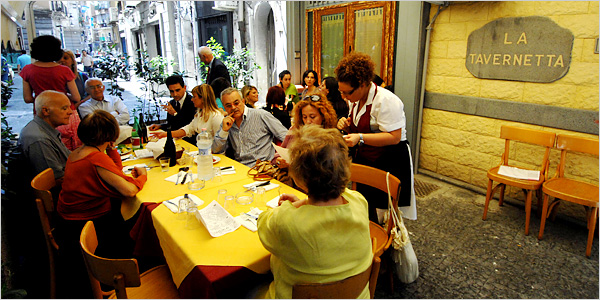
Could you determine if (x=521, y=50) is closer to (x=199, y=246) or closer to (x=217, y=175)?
(x=217, y=175)

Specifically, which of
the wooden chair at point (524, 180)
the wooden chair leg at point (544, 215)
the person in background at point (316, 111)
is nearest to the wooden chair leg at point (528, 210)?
the wooden chair at point (524, 180)

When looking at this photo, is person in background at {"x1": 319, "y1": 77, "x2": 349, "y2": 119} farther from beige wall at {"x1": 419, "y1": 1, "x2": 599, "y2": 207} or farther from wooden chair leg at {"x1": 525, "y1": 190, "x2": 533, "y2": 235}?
wooden chair leg at {"x1": 525, "y1": 190, "x2": 533, "y2": 235}

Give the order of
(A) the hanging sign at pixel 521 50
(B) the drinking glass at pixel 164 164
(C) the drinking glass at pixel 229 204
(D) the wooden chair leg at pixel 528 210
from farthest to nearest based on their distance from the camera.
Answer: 1. (A) the hanging sign at pixel 521 50
2. (D) the wooden chair leg at pixel 528 210
3. (B) the drinking glass at pixel 164 164
4. (C) the drinking glass at pixel 229 204

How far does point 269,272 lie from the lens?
5.37 ft

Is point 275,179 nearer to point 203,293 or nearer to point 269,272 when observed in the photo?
point 269,272

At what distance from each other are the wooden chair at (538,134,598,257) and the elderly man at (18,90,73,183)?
4.33 metres

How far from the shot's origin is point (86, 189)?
7.38ft

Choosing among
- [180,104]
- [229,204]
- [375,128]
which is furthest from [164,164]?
[180,104]

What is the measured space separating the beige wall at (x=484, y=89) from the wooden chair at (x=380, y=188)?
8.11ft

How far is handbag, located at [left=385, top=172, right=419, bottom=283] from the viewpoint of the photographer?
7.50ft

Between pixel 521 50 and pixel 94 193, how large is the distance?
4330mm

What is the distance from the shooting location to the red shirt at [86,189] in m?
2.21

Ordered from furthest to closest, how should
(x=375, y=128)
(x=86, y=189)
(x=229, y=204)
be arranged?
(x=375, y=128)
(x=86, y=189)
(x=229, y=204)

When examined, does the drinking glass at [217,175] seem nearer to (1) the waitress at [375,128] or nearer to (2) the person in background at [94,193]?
(2) the person in background at [94,193]
